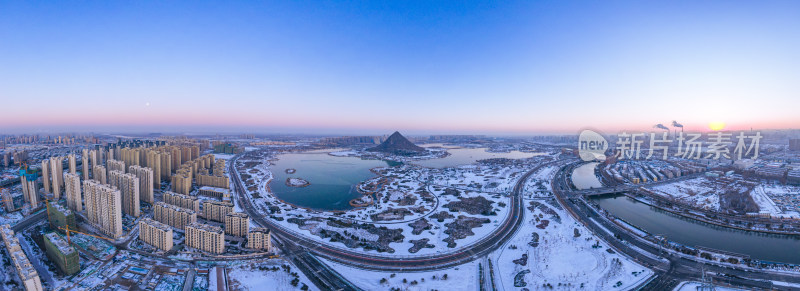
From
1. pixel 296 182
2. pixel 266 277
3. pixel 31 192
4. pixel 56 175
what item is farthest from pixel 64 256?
pixel 296 182

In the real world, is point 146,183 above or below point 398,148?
below

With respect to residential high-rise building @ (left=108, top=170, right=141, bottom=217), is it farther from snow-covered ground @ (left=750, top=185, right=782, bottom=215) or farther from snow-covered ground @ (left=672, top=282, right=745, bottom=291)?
snow-covered ground @ (left=750, top=185, right=782, bottom=215)

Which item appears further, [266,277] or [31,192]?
[31,192]

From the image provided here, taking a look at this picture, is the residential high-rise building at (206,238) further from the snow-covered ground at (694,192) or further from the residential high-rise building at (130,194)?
the snow-covered ground at (694,192)

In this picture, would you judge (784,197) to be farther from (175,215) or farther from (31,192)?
(31,192)

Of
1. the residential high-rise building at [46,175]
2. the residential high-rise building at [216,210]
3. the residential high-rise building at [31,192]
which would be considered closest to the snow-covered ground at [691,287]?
the residential high-rise building at [216,210]

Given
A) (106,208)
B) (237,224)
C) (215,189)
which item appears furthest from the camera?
(215,189)
